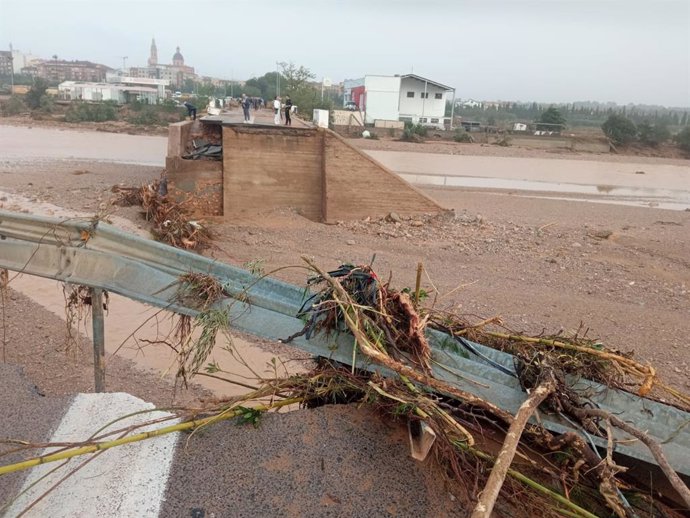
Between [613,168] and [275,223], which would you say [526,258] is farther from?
[613,168]

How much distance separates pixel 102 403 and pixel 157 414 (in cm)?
48

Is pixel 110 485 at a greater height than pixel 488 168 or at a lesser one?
greater

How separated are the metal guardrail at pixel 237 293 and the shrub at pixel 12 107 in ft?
211

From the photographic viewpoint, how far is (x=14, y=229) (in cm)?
372

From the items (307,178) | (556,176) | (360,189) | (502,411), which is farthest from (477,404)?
(556,176)

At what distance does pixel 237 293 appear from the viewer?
10.0ft

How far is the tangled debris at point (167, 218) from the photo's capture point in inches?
433

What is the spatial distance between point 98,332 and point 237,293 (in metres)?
1.13

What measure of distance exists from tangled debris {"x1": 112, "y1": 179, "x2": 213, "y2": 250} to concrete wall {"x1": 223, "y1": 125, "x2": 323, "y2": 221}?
4.25 feet

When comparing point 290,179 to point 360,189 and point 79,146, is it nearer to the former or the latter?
point 360,189

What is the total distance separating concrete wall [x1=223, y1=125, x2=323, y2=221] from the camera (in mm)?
13070

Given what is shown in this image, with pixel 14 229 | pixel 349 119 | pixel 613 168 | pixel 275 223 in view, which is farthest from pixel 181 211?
pixel 349 119

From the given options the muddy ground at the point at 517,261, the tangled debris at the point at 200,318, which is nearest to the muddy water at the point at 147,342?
the muddy ground at the point at 517,261

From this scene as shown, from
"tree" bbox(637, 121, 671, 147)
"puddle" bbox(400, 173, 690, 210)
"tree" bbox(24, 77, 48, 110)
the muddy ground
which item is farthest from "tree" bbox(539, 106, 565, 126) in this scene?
"tree" bbox(24, 77, 48, 110)
